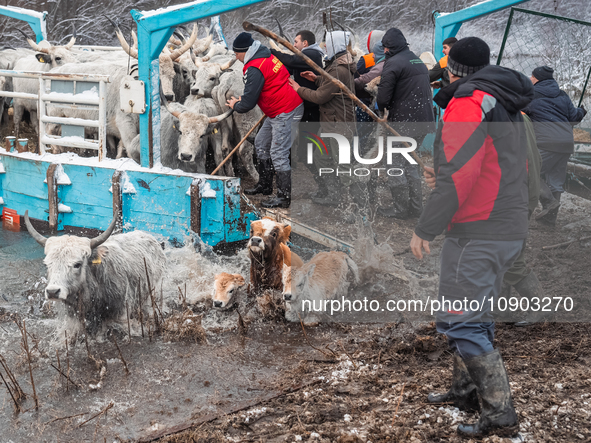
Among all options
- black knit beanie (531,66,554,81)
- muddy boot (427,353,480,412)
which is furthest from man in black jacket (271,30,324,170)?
muddy boot (427,353,480,412)

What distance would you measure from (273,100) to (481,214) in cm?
426

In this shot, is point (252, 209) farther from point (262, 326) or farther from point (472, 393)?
point (472, 393)

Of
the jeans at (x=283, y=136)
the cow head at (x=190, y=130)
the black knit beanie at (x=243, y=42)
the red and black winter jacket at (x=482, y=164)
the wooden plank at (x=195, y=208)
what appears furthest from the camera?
the cow head at (x=190, y=130)

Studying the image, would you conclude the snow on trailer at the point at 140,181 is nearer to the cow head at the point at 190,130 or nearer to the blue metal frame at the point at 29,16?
the cow head at the point at 190,130

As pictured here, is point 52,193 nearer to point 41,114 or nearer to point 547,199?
point 41,114

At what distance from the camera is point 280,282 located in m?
5.77

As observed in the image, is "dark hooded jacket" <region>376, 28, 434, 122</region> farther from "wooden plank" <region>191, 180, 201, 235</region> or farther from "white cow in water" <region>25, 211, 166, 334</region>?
"white cow in water" <region>25, 211, 166, 334</region>

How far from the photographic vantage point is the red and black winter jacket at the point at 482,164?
329cm

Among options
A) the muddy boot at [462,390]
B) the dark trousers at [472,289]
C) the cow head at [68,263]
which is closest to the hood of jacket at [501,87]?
the dark trousers at [472,289]

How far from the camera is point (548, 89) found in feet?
25.7

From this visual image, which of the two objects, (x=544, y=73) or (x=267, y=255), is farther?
(x=544, y=73)

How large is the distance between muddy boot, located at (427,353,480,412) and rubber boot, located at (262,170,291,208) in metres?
3.91

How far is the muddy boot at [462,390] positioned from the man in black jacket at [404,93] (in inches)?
153

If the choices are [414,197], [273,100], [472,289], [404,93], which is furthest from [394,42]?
[472,289]
